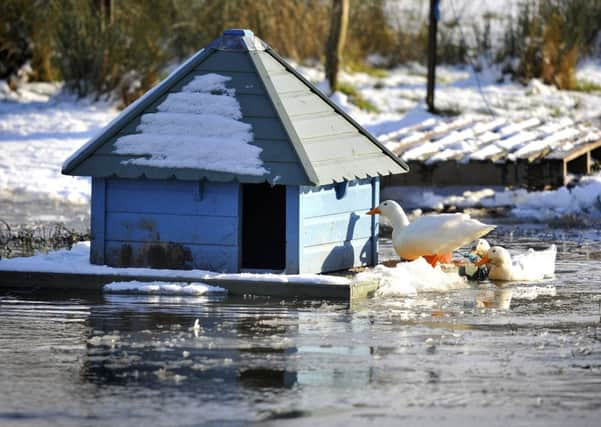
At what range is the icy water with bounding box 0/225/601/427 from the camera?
28.4 feet

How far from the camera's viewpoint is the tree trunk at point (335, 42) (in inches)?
966

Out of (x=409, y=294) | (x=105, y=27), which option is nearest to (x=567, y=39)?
(x=105, y=27)

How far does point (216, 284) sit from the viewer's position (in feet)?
40.6

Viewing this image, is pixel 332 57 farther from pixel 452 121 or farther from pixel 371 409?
pixel 371 409

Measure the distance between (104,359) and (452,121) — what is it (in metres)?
12.7

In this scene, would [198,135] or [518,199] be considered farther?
[518,199]

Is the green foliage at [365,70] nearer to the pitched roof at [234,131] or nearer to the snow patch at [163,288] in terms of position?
the pitched roof at [234,131]

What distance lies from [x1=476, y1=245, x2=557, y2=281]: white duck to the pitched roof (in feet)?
3.77

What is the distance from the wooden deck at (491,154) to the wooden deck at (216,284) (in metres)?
7.27

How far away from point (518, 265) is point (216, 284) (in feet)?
8.91

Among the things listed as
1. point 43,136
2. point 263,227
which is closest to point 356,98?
point 43,136

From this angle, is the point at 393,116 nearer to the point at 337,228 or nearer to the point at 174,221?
the point at 337,228

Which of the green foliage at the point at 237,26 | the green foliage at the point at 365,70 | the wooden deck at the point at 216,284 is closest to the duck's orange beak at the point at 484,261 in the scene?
the wooden deck at the point at 216,284

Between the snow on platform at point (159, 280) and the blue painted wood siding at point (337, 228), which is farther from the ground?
the blue painted wood siding at point (337, 228)
